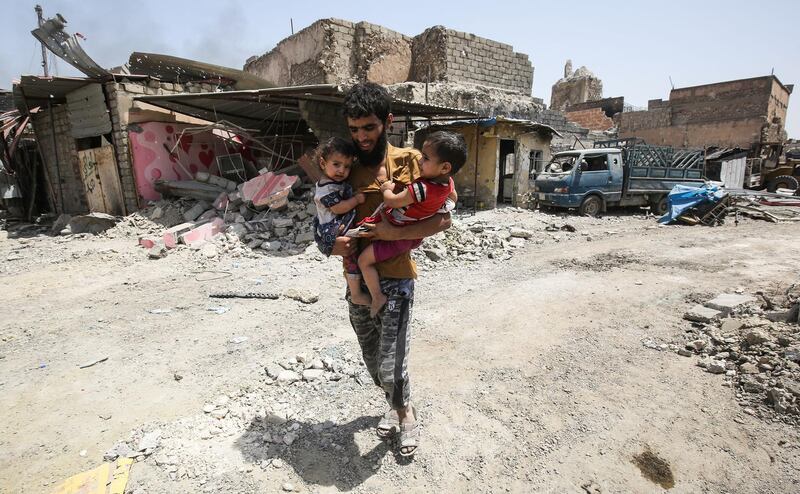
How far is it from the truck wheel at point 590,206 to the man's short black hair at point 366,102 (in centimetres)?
1013

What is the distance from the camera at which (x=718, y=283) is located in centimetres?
476

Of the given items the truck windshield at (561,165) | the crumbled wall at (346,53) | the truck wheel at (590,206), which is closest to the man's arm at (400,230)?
the truck windshield at (561,165)

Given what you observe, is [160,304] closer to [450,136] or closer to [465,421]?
[465,421]

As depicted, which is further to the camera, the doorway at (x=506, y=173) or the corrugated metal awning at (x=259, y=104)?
the doorway at (x=506, y=173)

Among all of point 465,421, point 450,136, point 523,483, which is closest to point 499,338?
point 465,421

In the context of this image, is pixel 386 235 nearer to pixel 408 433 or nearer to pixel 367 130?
pixel 367 130

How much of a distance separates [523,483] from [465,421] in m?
0.50

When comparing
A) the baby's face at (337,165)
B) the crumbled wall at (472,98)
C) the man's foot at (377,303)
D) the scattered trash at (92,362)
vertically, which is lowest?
the scattered trash at (92,362)

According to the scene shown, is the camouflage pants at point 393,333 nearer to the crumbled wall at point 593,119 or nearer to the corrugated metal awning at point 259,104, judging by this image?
the corrugated metal awning at point 259,104

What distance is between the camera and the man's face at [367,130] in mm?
1697

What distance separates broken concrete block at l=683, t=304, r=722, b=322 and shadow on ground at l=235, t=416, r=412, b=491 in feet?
10.2

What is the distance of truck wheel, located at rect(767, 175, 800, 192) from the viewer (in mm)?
15109

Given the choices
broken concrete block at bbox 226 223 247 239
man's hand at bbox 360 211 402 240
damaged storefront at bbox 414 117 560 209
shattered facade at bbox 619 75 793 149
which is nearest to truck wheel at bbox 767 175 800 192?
shattered facade at bbox 619 75 793 149

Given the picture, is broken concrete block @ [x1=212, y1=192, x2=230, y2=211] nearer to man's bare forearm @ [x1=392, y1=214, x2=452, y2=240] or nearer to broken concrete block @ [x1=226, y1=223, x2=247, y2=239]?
broken concrete block @ [x1=226, y1=223, x2=247, y2=239]
